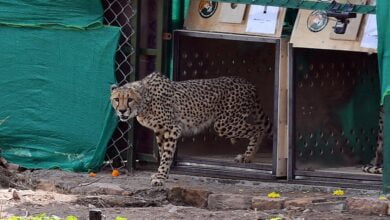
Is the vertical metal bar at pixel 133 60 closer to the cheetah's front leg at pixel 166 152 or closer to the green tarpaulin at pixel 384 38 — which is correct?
the cheetah's front leg at pixel 166 152

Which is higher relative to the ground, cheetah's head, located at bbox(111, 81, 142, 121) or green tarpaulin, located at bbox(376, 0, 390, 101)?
green tarpaulin, located at bbox(376, 0, 390, 101)

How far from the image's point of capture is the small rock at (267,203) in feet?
27.8

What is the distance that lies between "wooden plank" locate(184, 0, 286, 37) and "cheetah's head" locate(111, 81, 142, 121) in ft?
2.78

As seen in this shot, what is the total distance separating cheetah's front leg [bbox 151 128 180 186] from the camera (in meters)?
9.59

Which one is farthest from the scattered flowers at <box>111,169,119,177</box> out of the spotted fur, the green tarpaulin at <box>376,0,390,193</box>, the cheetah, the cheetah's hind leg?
the green tarpaulin at <box>376,0,390,193</box>

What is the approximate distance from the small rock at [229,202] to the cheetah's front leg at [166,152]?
30.2 inches

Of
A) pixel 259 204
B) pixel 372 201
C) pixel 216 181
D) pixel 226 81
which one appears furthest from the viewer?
pixel 226 81

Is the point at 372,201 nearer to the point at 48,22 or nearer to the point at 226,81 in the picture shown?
the point at 226,81

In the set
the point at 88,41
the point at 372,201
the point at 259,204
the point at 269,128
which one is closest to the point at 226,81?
the point at 269,128

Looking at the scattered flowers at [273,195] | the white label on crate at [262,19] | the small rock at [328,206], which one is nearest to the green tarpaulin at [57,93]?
the white label on crate at [262,19]

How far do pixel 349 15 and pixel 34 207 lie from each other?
2.82 meters

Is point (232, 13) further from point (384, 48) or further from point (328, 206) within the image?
point (328, 206)

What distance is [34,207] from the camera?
8.30 m

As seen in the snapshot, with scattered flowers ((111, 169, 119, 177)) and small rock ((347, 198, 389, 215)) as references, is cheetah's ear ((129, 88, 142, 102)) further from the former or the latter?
small rock ((347, 198, 389, 215))
